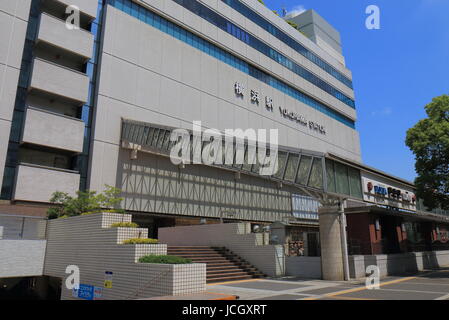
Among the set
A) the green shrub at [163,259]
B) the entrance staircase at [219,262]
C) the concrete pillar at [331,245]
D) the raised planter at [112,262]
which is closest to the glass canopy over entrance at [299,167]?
the concrete pillar at [331,245]

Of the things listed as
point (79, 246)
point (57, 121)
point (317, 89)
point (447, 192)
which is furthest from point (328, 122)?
point (79, 246)

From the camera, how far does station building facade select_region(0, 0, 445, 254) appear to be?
69.3 ft

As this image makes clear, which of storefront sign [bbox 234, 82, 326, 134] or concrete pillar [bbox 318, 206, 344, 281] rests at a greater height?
storefront sign [bbox 234, 82, 326, 134]

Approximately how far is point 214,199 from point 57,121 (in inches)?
621

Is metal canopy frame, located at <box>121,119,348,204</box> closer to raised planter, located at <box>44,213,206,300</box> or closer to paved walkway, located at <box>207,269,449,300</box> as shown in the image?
paved walkway, located at <box>207,269,449,300</box>

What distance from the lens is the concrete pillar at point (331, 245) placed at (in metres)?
17.8

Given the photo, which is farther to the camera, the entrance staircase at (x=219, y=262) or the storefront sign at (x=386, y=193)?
the storefront sign at (x=386, y=193)

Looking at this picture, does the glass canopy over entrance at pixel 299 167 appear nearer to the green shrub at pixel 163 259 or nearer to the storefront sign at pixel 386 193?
the storefront sign at pixel 386 193

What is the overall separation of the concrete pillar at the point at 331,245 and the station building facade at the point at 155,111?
1249 millimetres

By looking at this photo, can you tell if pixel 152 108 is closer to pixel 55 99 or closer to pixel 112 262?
pixel 55 99

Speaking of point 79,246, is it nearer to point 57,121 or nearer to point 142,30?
point 57,121

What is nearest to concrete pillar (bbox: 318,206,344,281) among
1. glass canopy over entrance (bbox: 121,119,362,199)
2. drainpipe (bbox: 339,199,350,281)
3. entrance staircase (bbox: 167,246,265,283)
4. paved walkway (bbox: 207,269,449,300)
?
drainpipe (bbox: 339,199,350,281)

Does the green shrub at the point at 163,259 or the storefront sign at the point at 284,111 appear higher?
the storefront sign at the point at 284,111

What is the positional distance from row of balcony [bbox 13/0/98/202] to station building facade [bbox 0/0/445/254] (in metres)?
0.07
